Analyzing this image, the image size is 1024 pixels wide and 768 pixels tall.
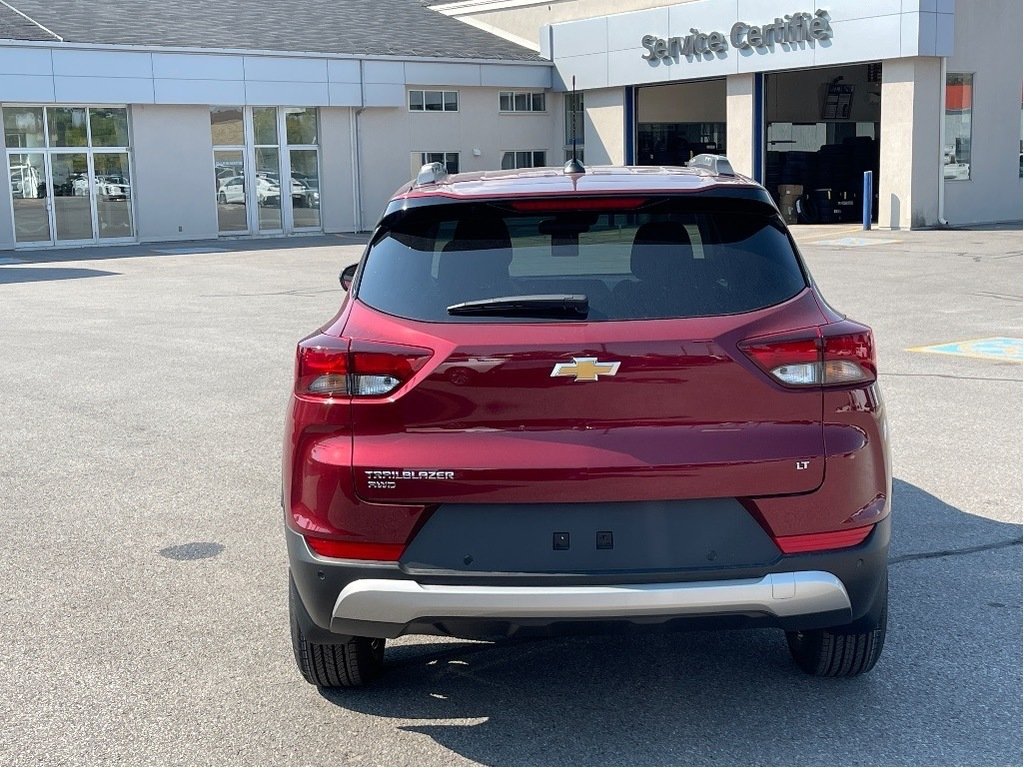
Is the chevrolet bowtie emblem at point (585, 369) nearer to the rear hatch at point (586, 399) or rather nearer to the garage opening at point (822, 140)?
the rear hatch at point (586, 399)

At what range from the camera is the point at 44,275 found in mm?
23422

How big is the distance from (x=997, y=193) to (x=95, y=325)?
23932 mm

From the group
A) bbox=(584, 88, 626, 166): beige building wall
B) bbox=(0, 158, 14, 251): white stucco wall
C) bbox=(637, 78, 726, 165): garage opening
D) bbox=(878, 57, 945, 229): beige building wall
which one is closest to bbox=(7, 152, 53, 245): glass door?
bbox=(0, 158, 14, 251): white stucco wall

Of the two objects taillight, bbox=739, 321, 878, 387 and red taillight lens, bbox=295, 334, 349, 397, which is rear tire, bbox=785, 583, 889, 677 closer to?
taillight, bbox=739, 321, 878, 387

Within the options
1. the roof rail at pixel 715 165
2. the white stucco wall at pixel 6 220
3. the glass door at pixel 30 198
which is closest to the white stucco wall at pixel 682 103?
the glass door at pixel 30 198

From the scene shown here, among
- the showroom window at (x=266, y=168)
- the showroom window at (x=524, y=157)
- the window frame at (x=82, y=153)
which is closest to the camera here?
the window frame at (x=82, y=153)

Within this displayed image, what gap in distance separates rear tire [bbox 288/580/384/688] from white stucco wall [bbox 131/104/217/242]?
29996mm

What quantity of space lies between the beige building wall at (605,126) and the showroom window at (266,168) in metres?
8.48

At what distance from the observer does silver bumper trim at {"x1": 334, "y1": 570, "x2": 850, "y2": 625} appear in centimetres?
355

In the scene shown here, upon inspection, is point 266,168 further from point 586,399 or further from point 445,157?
point 586,399

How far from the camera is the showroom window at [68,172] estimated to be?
30781 mm

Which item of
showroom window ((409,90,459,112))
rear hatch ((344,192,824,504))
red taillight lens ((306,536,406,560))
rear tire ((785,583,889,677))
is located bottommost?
rear tire ((785,583,889,677))

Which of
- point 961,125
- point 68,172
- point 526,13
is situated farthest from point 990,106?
point 68,172

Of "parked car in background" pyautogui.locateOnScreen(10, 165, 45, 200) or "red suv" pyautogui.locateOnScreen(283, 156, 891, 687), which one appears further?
"parked car in background" pyautogui.locateOnScreen(10, 165, 45, 200)
